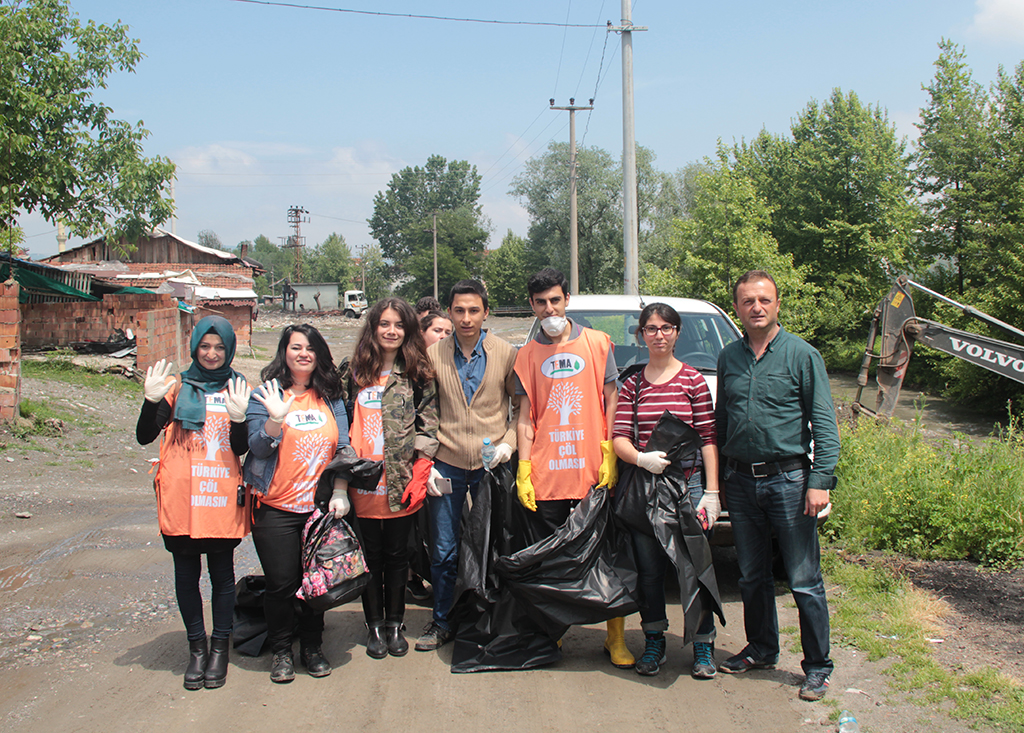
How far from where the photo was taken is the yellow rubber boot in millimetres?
3844

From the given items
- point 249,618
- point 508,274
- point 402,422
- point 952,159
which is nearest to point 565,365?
point 402,422

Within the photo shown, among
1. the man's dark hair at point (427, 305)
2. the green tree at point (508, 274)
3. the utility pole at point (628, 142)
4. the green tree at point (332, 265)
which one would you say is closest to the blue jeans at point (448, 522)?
the man's dark hair at point (427, 305)

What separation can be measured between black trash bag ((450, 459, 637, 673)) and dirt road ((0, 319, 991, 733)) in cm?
16

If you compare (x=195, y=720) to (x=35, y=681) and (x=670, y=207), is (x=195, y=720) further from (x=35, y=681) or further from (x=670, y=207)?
(x=670, y=207)

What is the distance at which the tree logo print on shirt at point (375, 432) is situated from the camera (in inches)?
156

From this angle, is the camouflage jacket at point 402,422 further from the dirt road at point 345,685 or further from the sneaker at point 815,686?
the sneaker at point 815,686

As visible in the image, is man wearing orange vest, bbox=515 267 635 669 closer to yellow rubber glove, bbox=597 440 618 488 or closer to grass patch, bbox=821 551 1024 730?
yellow rubber glove, bbox=597 440 618 488

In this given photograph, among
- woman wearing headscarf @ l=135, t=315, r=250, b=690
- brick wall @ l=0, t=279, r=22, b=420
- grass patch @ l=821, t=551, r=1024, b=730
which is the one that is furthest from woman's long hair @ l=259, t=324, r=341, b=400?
brick wall @ l=0, t=279, r=22, b=420

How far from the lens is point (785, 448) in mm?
3494

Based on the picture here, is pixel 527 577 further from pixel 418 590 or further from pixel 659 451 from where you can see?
pixel 418 590

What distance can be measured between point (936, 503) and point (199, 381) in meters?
4.97

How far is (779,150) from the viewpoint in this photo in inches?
1318

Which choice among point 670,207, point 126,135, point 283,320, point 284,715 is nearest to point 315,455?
point 284,715

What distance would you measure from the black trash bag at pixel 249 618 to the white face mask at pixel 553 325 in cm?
207
